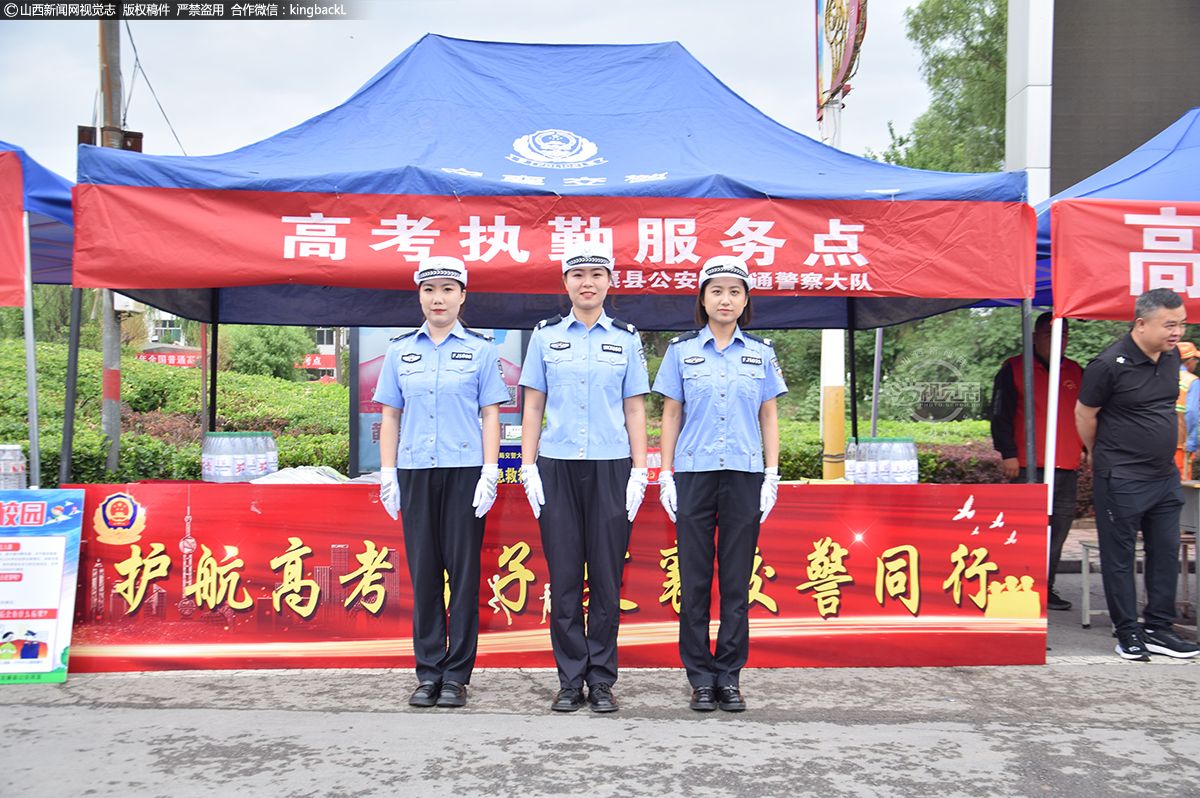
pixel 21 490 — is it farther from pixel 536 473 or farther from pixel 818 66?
pixel 818 66

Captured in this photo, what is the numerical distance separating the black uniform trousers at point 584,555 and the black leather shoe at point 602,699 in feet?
0.09

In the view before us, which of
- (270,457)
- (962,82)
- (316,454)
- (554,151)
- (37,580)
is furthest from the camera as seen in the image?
(962,82)

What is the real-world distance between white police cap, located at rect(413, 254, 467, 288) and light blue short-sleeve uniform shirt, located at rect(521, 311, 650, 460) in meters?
0.46

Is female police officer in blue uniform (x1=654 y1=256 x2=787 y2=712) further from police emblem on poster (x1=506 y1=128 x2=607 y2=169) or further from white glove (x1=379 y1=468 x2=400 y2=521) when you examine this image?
police emblem on poster (x1=506 y1=128 x2=607 y2=169)

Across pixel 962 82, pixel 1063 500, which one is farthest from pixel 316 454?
pixel 962 82

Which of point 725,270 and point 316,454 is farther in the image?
point 316,454

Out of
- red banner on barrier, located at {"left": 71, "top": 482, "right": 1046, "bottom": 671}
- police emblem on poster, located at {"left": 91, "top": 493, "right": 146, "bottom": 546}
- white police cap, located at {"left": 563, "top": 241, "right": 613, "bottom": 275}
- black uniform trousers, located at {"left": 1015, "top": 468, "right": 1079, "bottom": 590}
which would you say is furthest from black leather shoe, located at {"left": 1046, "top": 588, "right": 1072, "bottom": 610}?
police emblem on poster, located at {"left": 91, "top": 493, "right": 146, "bottom": 546}

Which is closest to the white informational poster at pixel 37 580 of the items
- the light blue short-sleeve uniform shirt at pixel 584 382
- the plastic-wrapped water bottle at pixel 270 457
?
the plastic-wrapped water bottle at pixel 270 457

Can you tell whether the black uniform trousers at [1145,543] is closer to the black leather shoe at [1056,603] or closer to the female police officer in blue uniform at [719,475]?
the black leather shoe at [1056,603]

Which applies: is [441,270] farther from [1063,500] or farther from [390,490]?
[1063,500]

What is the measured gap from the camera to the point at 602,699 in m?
3.81

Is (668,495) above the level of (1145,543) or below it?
above

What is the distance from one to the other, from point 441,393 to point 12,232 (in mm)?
2480

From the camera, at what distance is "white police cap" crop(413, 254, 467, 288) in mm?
3967
